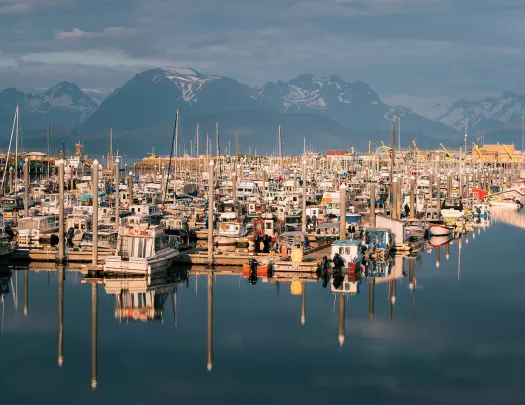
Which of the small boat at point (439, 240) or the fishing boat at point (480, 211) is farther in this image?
the fishing boat at point (480, 211)

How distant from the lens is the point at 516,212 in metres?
82.3

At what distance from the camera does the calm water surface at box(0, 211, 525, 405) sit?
23.9 m

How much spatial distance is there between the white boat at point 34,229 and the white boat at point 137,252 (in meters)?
10.7

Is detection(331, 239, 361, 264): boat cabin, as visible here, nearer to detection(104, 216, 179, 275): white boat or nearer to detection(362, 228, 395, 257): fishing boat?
detection(362, 228, 395, 257): fishing boat

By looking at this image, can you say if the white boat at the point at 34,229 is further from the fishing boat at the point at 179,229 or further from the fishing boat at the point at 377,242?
the fishing boat at the point at 377,242

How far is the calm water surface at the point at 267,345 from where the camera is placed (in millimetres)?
23922

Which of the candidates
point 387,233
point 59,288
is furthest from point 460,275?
point 59,288

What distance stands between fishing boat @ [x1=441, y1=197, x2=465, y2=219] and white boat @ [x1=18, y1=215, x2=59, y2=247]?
28.4 meters

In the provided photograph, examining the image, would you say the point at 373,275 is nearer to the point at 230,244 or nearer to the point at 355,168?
the point at 230,244

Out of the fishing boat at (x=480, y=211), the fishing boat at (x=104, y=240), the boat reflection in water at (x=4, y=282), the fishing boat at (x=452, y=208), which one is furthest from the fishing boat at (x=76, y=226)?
the fishing boat at (x=480, y=211)

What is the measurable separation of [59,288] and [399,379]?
17092 mm

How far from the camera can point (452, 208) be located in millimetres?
70500

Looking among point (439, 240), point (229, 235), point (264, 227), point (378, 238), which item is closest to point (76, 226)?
point (229, 235)

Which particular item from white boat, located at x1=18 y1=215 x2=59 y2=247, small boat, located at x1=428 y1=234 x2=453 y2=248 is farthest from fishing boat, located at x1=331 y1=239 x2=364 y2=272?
white boat, located at x1=18 y1=215 x2=59 y2=247
